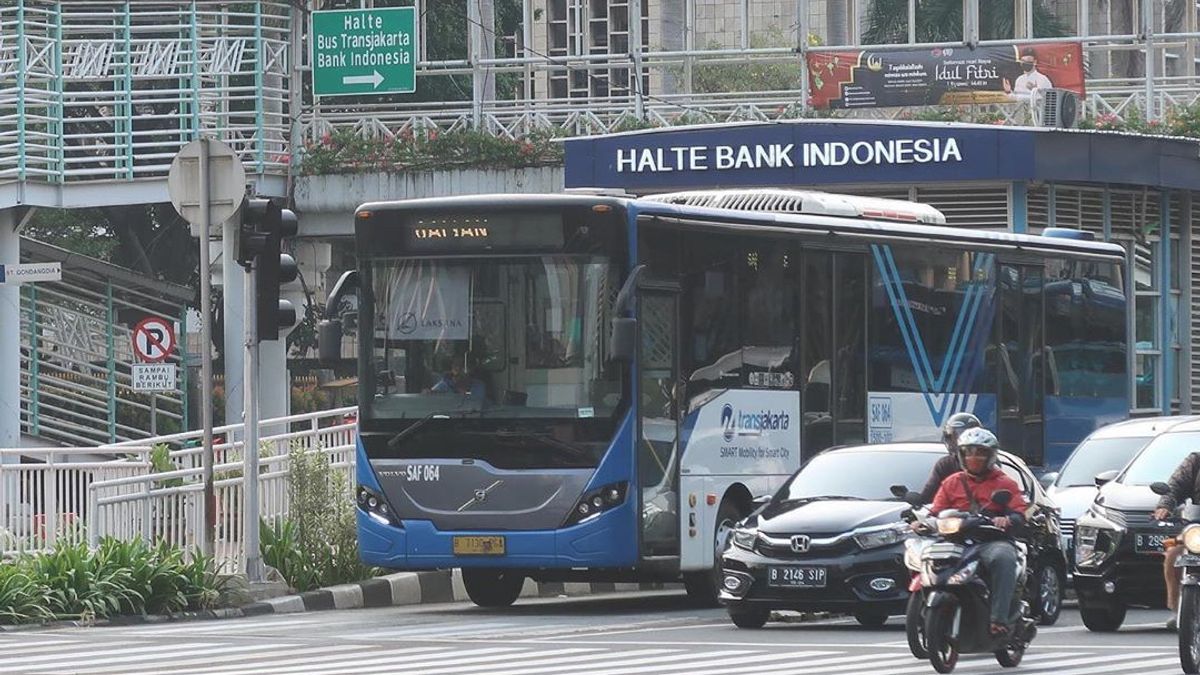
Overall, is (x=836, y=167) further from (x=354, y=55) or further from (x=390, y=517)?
(x=390, y=517)

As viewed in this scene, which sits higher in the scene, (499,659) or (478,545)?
(478,545)

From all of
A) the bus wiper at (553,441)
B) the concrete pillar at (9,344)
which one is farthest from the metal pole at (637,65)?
the bus wiper at (553,441)

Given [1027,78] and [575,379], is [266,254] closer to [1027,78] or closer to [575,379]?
[575,379]

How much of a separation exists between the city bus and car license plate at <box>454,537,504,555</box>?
0.06ft

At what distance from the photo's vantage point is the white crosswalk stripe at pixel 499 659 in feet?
50.1

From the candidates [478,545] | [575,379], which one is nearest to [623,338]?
[575,379]

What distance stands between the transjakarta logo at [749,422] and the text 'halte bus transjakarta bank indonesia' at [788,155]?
11113 millimetres

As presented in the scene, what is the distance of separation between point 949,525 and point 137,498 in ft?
30.2

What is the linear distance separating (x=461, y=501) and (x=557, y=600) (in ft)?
11.6

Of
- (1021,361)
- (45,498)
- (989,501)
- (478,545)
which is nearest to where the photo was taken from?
(989,501)

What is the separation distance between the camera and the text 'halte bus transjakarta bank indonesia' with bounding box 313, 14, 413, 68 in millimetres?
40625

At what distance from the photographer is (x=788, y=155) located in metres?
33.5

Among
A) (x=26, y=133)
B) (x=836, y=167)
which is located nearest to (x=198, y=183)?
(x=836, y=167)

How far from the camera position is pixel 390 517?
20.6 m
